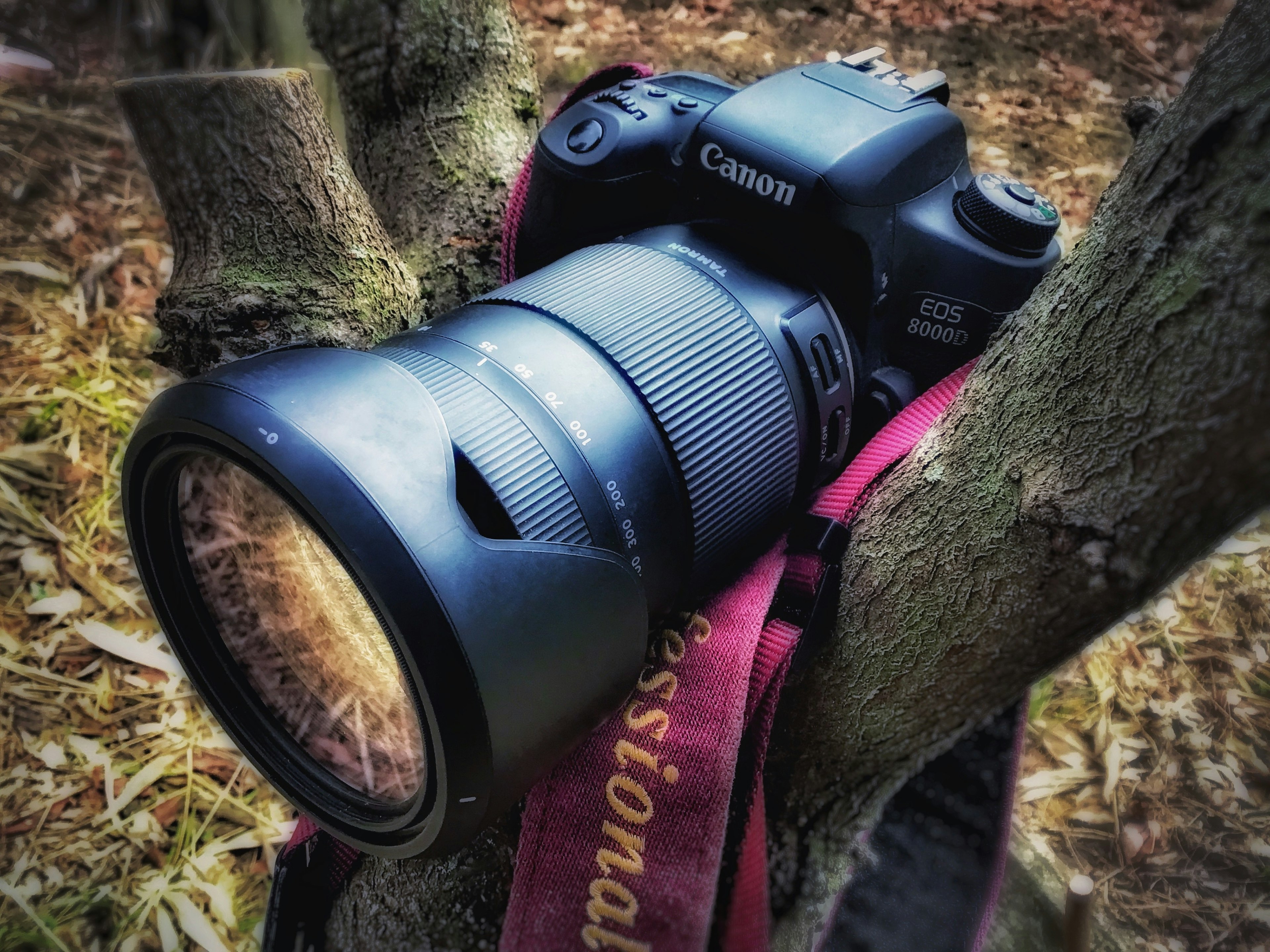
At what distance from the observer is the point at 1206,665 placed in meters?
0.99

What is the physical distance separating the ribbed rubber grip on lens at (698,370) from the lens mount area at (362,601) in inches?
4.5

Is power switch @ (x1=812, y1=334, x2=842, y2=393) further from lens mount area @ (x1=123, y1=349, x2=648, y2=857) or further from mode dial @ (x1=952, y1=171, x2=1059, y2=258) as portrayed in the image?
lens mount area @ (x1=123, y1=349, x2=648, y2=857)

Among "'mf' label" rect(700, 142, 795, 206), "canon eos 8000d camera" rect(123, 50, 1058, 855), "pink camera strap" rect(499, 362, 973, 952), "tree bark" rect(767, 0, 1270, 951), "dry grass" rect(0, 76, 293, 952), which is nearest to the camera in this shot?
"tree bark" rect(767, 0, 1270, 951)

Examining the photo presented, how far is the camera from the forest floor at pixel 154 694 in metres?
0.84

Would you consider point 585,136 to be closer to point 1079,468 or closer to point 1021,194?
point 1021,194

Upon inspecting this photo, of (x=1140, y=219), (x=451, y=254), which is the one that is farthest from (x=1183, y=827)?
(x=451, y=254)

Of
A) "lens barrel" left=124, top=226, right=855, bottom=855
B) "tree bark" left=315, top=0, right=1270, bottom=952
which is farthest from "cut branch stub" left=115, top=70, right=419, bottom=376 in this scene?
"tree bark" left=315, top=0, right=1270, bottom=952

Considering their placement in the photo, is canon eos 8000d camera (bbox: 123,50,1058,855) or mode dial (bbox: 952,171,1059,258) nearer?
canon eos 8000d camera (bbox: 123,50,1058,855)

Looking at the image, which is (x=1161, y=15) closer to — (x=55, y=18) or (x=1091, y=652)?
(x=1091, y=652)

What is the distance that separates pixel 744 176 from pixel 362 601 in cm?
44

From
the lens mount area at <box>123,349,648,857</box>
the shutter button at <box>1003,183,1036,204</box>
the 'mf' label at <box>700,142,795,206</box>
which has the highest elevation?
the 'mf' label at <box>700,142,795,206</box>

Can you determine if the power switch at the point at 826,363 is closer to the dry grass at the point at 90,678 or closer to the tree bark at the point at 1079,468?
the tree bark at the point at 1079,468

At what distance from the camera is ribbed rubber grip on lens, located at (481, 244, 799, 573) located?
59 centimetres

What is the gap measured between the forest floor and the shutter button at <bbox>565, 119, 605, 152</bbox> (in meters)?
0.70
